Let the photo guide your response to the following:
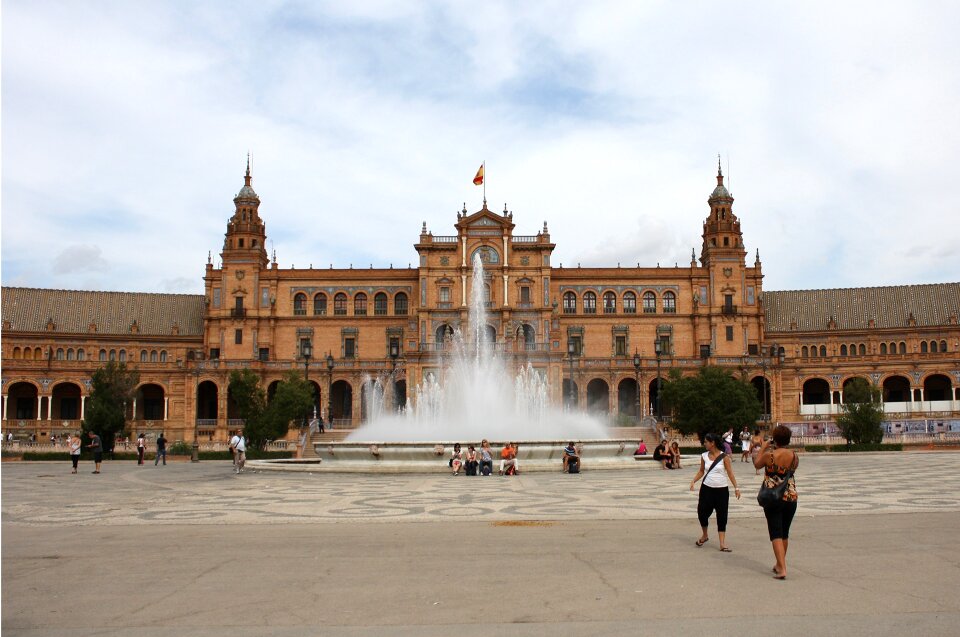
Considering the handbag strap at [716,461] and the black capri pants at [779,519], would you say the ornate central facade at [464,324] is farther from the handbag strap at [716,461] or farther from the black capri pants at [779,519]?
the black capri pants at [779,519]

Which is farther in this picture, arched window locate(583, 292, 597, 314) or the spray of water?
arched window locate(583, 292, 597, 314)

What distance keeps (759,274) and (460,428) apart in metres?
53.7

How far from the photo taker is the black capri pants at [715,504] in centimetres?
1299

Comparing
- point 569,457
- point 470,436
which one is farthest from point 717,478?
point 470,436

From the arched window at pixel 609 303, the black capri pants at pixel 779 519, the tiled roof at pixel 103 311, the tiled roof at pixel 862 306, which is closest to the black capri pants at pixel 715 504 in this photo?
the black capri pants at pixel 779 519

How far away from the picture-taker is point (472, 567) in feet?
38.3

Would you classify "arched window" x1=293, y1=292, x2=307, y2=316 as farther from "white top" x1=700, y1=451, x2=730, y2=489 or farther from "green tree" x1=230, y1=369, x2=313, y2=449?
"white top" x1=700, y1=451, x2=730, y2=489

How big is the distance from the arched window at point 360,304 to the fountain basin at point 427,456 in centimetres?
5077

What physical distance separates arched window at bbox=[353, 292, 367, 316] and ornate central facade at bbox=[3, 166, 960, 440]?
11cm


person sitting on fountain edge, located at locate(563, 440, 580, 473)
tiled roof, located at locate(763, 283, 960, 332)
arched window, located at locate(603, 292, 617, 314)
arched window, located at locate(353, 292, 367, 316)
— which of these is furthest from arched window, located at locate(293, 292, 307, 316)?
person sitting on fountain edge, located at locate(563, 440, 580, 473)

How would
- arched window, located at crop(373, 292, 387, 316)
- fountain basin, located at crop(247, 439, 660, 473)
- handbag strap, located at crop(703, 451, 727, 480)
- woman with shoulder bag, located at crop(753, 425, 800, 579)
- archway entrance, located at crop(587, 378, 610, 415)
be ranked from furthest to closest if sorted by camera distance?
arched window, located at crop(373, 292, 387, 316) < archway entrance, located at crop(587, 378, 610, 415) < fountain basin, located at crop(247, 439, 660, 473) < handbag strap, located at crop(703, 451, 727, 480) < woman with shoulder bag, located at crop(753, 425, 800, 579)

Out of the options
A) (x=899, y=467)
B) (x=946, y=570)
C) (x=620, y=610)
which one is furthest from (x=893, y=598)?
(x=899, y=467)

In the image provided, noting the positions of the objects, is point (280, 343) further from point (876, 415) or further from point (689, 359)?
point (876, 415)

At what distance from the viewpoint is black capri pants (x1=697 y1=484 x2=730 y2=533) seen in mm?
12992
